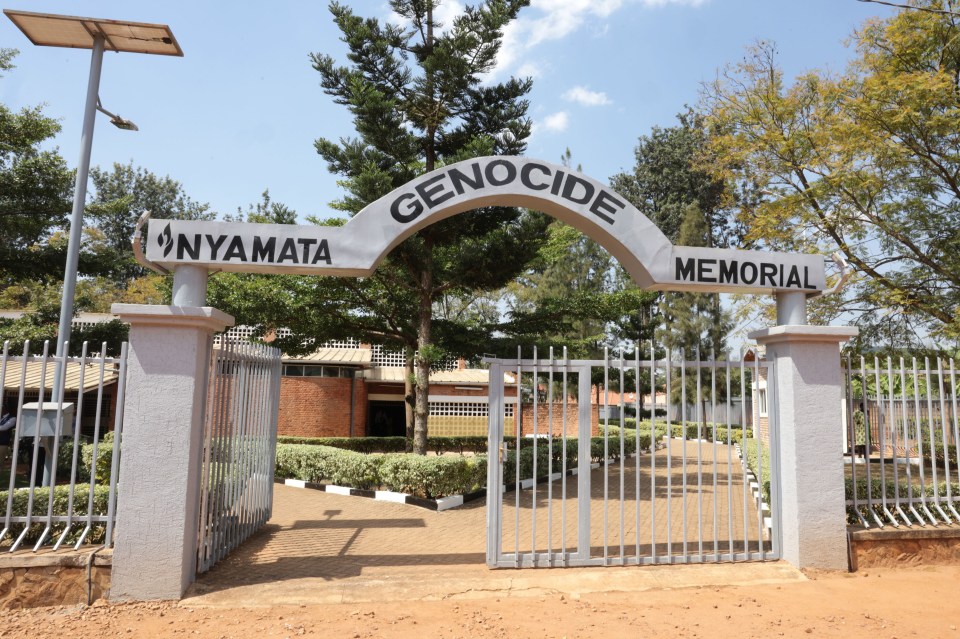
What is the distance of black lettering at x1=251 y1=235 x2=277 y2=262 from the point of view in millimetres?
5633

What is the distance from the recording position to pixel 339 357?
76.2 feet

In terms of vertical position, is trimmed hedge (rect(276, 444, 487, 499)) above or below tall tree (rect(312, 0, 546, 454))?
below

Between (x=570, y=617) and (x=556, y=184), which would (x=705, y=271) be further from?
(x=570, y=617)

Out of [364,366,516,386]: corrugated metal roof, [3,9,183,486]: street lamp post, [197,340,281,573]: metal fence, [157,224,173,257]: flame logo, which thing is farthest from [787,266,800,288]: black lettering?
[364,366,516,386]: corrugated metal roof

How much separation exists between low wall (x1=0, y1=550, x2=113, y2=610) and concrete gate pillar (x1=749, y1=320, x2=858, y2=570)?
6018mm

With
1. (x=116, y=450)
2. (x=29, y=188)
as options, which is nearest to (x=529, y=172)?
(x=116, y=450)

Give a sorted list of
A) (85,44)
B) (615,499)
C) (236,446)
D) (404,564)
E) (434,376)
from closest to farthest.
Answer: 1. (404,564)
2. (236,446)
3. (85,44)
4. (615,499)
5. (434,376)

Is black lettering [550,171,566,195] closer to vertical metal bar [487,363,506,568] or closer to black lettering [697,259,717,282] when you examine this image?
black lettering [697,259,717,282]

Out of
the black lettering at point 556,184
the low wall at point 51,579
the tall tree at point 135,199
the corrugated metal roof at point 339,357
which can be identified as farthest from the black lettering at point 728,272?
the tall tree at point 135,199

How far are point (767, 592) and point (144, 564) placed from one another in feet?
17.1

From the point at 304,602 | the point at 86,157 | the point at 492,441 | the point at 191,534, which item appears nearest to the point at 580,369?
the point at 492,441

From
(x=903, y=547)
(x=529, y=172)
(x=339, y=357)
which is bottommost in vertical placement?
(x=903, y=547)

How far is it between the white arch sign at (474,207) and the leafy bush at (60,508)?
2.13 meters

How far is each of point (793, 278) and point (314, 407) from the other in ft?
61.7
